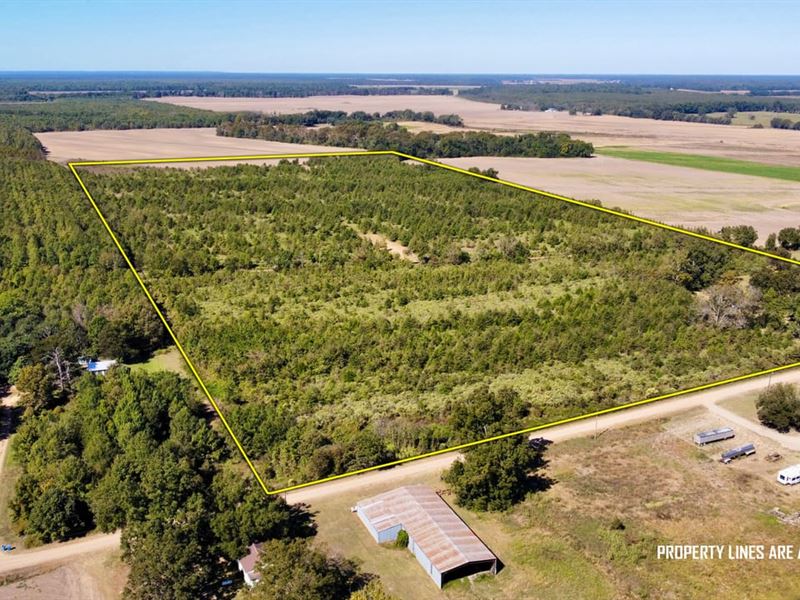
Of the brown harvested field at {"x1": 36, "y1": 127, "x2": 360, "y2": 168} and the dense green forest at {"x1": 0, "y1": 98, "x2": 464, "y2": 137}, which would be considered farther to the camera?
the dense green forest at {"x1": 0, "y1": 98, "x2": 464, "y2": 137}

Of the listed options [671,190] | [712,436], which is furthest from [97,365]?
[671,190]

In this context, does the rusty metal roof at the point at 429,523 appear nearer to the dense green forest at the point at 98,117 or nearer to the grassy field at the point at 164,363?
the grassy field at the point at 164,363

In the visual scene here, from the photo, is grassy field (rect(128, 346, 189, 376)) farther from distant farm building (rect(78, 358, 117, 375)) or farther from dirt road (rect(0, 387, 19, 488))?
dirt road (rect(0, 387, 19, 488))

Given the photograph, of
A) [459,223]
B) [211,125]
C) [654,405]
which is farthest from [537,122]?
[654,405]

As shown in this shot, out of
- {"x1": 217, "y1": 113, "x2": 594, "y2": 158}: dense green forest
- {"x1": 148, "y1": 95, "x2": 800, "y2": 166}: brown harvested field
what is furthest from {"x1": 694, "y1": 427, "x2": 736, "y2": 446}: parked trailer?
{"x1": 148, "y1": 95, "x2": 800, "y2": 166}: brown harvested field

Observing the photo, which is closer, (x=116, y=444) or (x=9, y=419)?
(x=116, y=444)

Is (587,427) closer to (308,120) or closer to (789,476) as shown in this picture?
(789,476)
